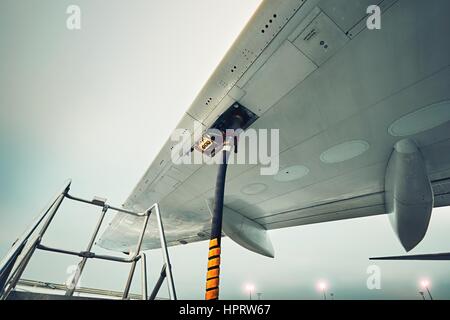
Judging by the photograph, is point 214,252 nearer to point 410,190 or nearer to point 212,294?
point 212,294

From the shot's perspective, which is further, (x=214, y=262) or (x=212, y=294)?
(x=214, y=262)

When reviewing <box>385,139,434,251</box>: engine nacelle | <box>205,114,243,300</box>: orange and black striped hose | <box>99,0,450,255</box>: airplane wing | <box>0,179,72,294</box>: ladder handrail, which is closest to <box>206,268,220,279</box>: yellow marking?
<box>205,114,243,300</box>: orange and black striped hose

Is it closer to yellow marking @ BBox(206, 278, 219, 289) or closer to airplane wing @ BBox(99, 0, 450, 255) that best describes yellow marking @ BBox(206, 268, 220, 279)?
yellow marking @ BBox(206, 278, 219, 289)

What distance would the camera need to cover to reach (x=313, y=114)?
4.40 meters

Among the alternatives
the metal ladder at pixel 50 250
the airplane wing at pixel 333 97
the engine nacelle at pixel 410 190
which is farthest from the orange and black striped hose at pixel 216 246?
the engine nacelle at pixel 410 190

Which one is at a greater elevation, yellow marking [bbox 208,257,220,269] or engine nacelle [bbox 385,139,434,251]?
engine nacelle [bbox 385,139,434,251]

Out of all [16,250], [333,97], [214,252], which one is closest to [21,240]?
[16,250]

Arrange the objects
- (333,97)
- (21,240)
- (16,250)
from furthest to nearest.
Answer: (333,97) → (21,240) → (16,250)

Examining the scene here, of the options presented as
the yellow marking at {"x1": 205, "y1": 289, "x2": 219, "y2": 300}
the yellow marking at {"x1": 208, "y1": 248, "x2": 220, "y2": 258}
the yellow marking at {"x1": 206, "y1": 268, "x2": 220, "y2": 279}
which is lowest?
the yellow marking at {"x1": 205, "y1": 289, "x2": 219, "y2": 300}

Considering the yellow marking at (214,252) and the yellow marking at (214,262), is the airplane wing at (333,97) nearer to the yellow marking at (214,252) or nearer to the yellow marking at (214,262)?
the yellow marking at (214,252)

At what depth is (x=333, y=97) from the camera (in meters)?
4.03

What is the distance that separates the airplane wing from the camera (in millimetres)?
3064
